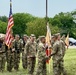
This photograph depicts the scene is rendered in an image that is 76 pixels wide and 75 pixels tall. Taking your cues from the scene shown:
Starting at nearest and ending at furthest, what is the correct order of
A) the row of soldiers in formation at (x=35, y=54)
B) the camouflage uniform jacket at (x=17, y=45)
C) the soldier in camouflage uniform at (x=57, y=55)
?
the soldier in camouflage uniform at (x=57, y=55)
the row of soldiers in formation at (x=35, y=54)
the camouflage uniform jacket at (x=17, y=45)

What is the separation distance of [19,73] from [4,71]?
137 cm

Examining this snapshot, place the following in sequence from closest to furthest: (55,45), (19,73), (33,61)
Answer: (55,45)
(33,61)
(19,73)

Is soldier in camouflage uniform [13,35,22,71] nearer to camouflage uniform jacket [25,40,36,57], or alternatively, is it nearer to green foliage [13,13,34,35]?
camouflage uniform jacket [25,40,36,57]

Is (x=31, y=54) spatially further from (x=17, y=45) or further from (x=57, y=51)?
(x=17, y=45)

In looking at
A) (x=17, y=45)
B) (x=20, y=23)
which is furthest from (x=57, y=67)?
(x=20, y=23)

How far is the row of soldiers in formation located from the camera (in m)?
16.7

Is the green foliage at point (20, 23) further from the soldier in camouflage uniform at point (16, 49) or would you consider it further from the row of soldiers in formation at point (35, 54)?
the row of soldiers in formation at point (35, 54)

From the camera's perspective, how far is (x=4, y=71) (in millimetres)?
21203

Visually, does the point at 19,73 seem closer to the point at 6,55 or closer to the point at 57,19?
the point at 6,55

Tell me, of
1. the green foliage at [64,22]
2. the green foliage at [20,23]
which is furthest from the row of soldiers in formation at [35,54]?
the green foliage at [64,22]

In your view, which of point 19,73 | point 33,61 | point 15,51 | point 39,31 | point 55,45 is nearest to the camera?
point 55,45

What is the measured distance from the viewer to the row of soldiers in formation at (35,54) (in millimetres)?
16703

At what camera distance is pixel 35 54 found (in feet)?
61.8

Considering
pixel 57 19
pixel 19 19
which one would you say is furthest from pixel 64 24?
pixel 19 19
